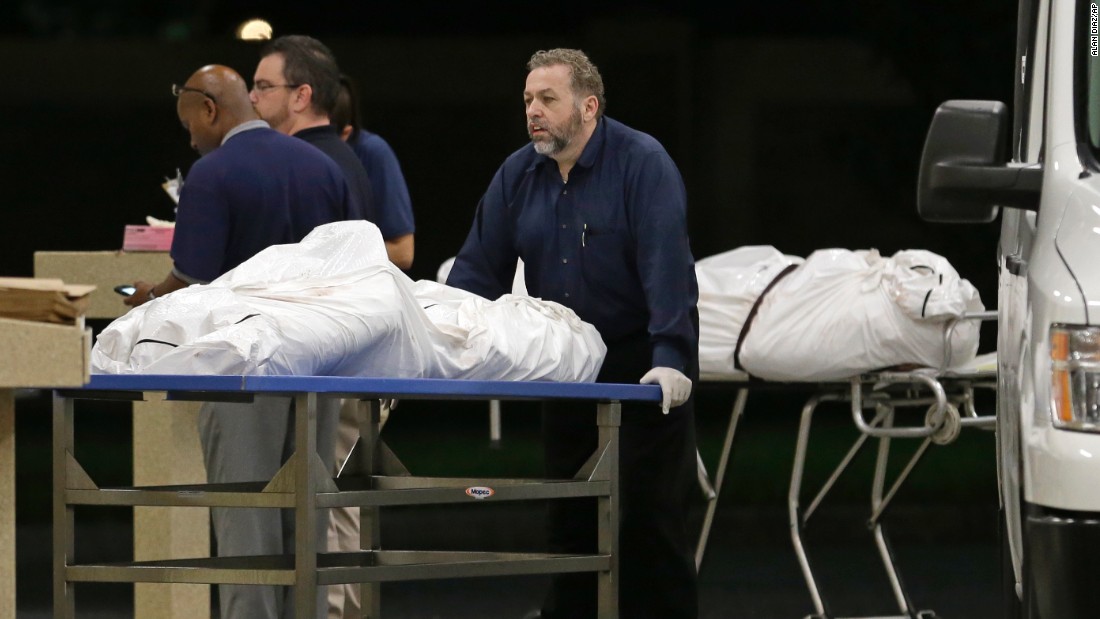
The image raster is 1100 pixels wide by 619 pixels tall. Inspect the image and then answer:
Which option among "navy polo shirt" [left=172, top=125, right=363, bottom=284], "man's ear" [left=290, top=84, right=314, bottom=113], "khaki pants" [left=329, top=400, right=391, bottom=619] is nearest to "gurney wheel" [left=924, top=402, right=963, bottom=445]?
"khaki pants" [left=329, top=400, right=391, bottom=619]

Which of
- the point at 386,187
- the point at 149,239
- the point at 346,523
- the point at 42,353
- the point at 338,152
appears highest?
the point at 338,152

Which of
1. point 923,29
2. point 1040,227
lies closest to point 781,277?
point 1040,227

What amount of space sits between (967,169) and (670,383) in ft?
4.75

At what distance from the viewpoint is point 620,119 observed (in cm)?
1491

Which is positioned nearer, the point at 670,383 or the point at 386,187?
the point at 670,383

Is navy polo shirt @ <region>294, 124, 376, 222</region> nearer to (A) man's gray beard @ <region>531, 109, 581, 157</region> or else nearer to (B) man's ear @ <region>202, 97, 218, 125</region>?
(B) man's ear @ <region>202, 97, 218, 125</region>

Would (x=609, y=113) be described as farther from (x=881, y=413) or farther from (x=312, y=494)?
(x=312, y=494)

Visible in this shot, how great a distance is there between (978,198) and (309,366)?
66.1 inches

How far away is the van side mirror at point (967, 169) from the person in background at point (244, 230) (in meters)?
2.21

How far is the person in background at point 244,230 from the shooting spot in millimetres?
6203

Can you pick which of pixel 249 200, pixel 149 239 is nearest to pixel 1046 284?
pixel 249 200

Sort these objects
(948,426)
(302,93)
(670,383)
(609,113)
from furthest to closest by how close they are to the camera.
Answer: (609,113) → (302,93) → (948,426) → (670,383)

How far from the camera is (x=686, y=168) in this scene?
15453 mm

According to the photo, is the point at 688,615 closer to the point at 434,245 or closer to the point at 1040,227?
the point at 1040,227
